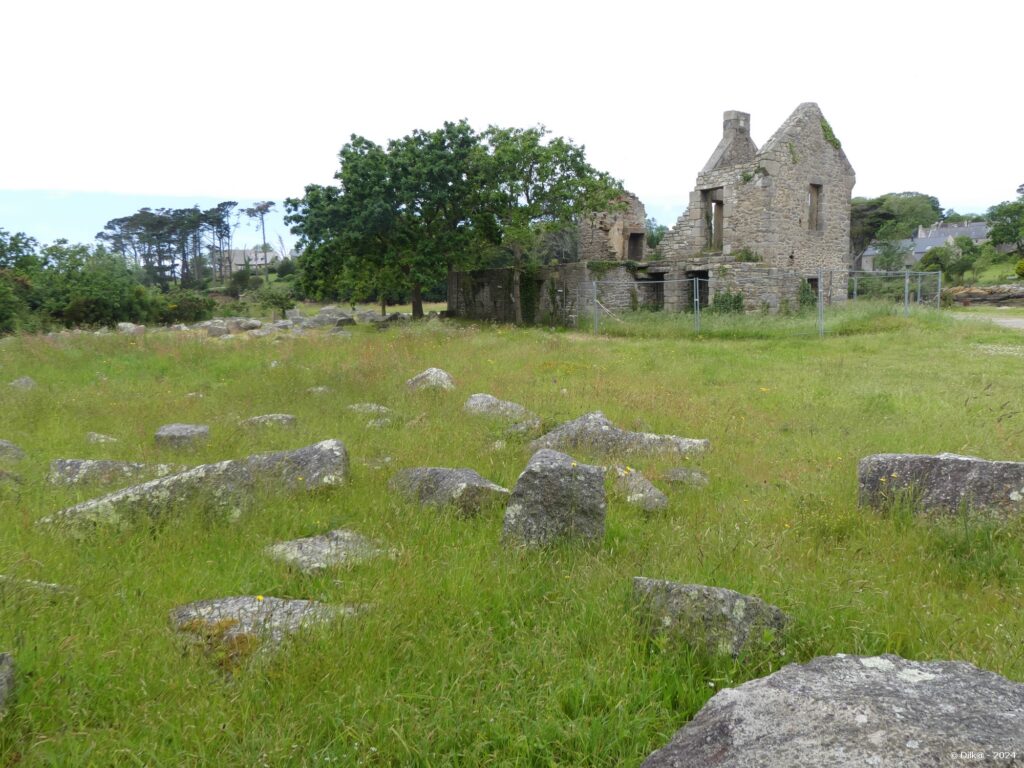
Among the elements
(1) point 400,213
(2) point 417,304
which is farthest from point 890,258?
(1) point 400,213

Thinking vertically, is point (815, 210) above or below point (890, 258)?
above

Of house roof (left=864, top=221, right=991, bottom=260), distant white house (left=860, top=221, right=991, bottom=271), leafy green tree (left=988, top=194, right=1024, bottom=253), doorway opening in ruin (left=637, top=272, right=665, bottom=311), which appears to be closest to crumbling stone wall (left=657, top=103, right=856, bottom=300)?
doorway opening in ruin (left=637, top=272, right=665, bottom=311)

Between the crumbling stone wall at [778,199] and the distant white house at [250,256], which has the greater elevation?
the distant white house at [250,256]

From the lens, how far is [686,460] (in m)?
7.20

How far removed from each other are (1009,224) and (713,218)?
3746 centimetres

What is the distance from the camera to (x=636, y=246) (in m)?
31.8

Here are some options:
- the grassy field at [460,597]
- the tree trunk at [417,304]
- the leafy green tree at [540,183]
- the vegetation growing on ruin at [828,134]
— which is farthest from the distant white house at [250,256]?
the grassy field at [460,597]

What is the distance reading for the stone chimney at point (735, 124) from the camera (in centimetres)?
2827

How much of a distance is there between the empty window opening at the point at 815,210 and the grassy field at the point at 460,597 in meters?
20.8

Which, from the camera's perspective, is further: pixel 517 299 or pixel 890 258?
pixel 890 258

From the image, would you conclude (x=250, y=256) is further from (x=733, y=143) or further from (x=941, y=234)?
(x=941, y=234)

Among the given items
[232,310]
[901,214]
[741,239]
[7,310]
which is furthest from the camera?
[901,214]

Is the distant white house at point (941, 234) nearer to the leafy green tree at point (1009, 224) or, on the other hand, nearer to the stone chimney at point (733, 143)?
the leafy green tree at point (1009, 224)

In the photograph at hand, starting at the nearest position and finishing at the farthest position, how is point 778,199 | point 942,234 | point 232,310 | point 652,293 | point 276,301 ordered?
1. point 778,199
2. point 652,293
3. point 276,301
4. point 232,310
5. point 942,234
